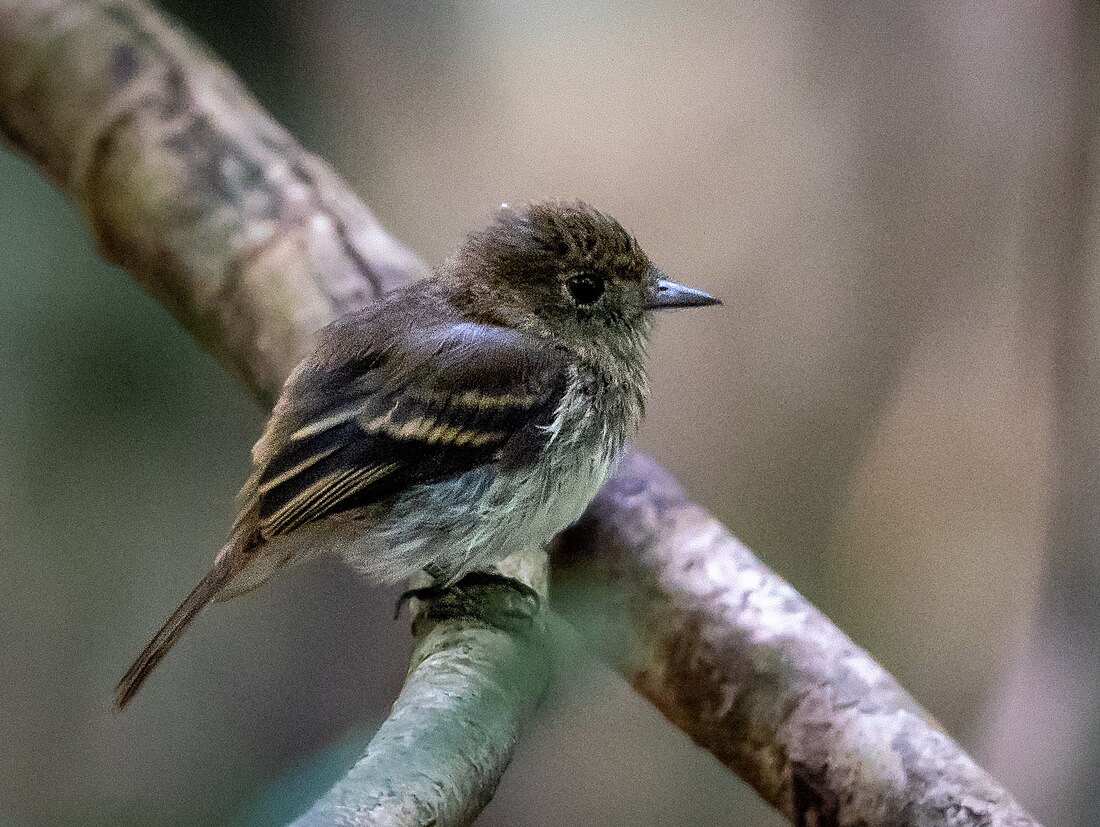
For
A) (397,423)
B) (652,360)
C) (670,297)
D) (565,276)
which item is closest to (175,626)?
(397,423)

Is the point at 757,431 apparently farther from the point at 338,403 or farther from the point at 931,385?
the point at 338,403

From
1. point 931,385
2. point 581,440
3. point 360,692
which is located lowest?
point 360,692

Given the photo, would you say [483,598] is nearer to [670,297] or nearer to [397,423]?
[397,423]

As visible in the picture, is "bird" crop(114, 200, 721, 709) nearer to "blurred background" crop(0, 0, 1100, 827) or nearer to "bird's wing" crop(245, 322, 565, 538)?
"bird's wing" crop(245, 322, 565, 538)

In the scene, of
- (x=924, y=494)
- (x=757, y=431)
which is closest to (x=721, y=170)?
(x=757, y=431)

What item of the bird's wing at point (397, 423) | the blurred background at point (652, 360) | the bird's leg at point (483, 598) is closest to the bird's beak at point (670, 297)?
the bird's wing at point (397, 423)

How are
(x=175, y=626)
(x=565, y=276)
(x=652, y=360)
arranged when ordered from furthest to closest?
(x=652, y=360) → (x=565, y=276) → (x=175, y=626)

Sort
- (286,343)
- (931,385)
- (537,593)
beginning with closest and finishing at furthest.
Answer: (537,593) < (286,343) < (931,385)
